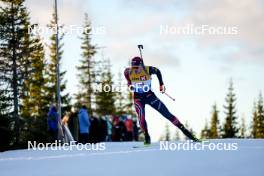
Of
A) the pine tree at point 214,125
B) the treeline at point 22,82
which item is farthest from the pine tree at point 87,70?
the pine tree at point 214,125

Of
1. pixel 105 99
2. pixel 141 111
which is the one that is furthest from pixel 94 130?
pixel 105 99

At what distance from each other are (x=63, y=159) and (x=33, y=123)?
974 inches

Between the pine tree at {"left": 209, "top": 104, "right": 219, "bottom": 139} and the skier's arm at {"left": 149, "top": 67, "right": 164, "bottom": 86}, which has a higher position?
the skier's arm at {"left": 149, "top": 67, "right": 164, "bottom": 86}

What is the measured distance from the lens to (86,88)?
55500 millimetres

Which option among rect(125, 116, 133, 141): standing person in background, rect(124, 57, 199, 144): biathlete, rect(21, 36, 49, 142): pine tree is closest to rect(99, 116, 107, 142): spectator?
rect(125, 116, 133, 141): standing person in background

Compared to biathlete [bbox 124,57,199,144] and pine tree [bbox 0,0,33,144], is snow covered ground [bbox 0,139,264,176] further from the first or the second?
pine tree [bbox 0,0,33,144]

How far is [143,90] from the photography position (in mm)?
11648

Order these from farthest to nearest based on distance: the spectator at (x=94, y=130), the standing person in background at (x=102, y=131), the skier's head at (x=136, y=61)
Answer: the standing person in background at (x=102, y=131) → the spectator at (x=94, y=130) → the skier's head at (x=136, y=61)

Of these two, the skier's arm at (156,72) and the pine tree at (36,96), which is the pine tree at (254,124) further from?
the skier's arm at (156,72)

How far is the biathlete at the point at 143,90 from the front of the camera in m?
11.6

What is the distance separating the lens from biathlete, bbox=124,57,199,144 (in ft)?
38.1

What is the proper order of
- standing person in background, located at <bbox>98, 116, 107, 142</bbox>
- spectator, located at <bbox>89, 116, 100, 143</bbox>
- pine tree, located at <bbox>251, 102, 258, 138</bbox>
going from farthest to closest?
1. pine tree, located at <bbox>251, 102, 258, 138</bbox>
2. standing person in background, located at <bbox>98, 116, 107, 142</bbox>
3. spectator, located at <bbox>89, 116, 100, 143</bbox>

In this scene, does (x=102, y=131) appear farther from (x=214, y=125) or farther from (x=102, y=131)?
(x=214, y=125)

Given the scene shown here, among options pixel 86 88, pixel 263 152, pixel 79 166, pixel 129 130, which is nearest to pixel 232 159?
pixel 263 152
